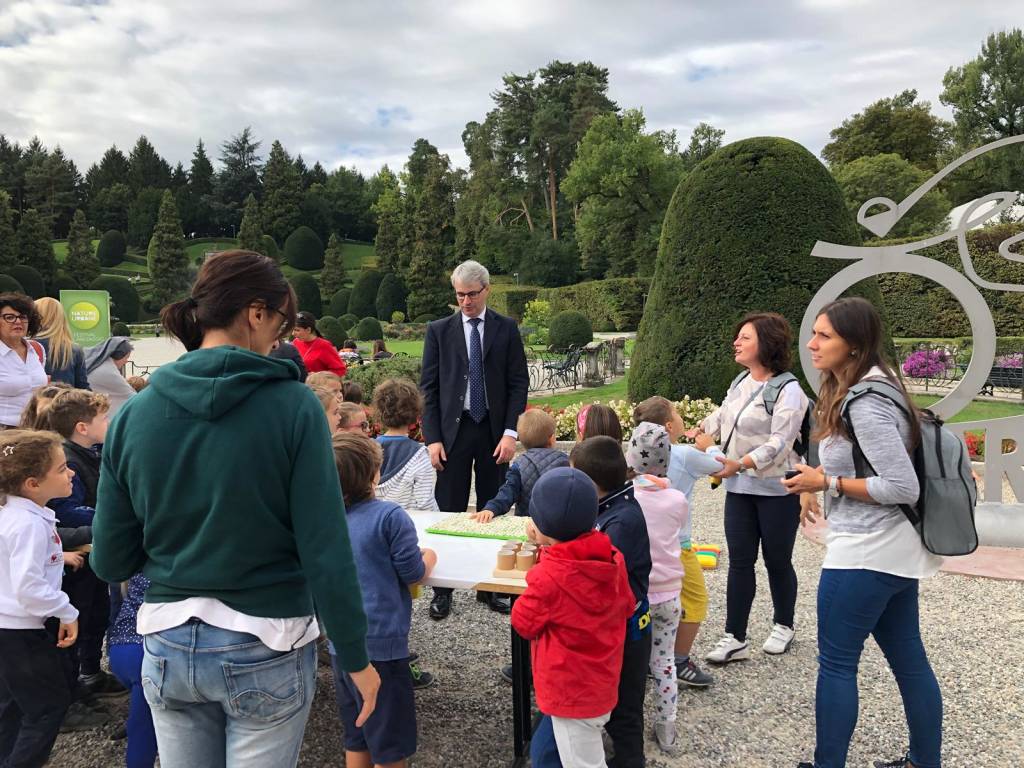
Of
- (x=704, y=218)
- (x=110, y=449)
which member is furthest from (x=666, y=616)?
(x=704, y=218)

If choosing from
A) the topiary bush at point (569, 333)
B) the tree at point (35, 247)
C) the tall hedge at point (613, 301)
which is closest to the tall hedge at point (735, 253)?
the topiary bush at point (569, 333)

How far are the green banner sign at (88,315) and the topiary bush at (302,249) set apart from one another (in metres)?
45.0

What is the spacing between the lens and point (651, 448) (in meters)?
2.63

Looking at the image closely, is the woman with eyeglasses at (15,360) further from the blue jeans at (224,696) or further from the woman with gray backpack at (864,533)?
the woman with gray backpack at (864,533)

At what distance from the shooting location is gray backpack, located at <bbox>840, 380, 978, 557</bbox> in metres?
2.07

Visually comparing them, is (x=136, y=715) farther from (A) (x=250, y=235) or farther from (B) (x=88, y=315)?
(A) (x=250, y=235)

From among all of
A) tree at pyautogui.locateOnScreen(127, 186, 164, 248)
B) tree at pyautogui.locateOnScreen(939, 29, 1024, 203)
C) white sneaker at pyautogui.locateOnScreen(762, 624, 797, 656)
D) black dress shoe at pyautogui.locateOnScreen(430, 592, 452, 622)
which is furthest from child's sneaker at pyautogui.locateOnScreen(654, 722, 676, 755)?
tree at pyautogui.locateOnScreen(127, 186, 164, 248)

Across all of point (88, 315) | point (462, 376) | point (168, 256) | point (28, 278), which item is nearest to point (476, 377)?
point (462, 376)

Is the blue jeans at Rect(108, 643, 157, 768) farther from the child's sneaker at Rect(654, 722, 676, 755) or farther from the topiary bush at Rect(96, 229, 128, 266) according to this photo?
the topiary bush at Rect(96, 229, 128, 266)

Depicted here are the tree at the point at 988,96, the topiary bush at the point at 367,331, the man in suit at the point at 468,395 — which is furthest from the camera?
the tree at the point at 988,96

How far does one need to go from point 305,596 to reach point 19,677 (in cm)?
160

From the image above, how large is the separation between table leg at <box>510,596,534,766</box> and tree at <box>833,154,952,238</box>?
1188 inches

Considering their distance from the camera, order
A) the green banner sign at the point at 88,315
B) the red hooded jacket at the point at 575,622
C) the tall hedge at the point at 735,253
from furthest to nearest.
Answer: the green banner sign at the point at 88,315 → the tall hedge at the point at 735,253 → the red hooded jacket at the point at 575,622

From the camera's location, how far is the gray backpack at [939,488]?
6.79 ft
